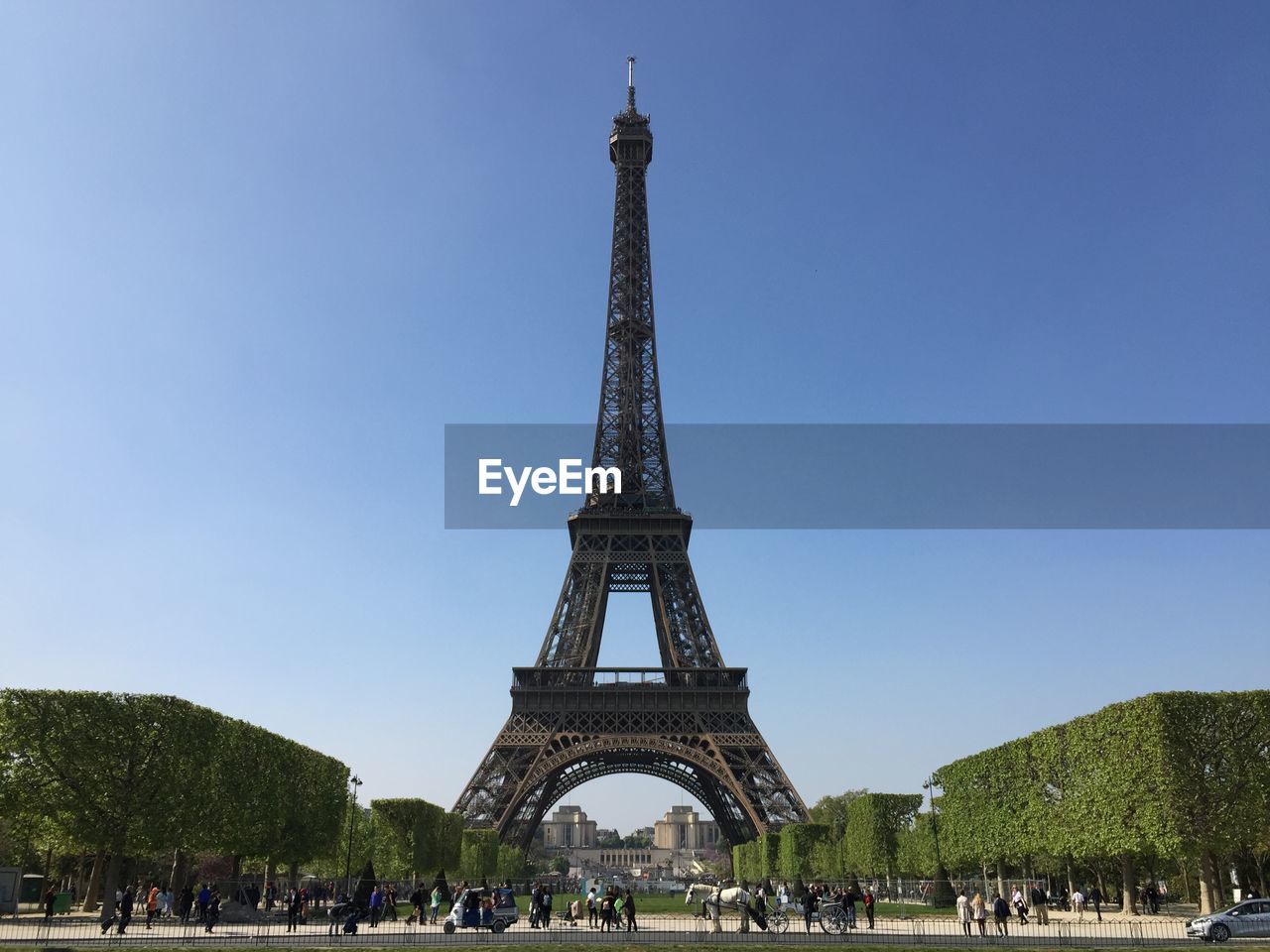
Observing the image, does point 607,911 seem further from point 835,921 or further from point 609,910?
point 835,921

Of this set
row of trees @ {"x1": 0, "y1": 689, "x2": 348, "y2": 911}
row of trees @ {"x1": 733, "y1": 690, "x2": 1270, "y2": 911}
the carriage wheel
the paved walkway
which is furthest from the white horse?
row of trees @ {"x1": 0, "y1": 689, "x2": 348, "y2": 911}

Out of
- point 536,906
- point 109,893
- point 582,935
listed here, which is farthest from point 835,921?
point 109,893

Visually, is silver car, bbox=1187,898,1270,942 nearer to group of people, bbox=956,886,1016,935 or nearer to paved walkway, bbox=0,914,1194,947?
paved walkway, bbox=0,914,1194,947

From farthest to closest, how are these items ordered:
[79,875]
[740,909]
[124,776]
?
[79,875] → [124,776] → [740,909]

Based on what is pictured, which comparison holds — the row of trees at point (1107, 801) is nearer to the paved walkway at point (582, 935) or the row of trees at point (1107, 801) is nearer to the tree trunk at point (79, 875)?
the paved walkway at point (582, 935)

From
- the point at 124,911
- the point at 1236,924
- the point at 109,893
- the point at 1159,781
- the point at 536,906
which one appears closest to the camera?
the point at 1236,924

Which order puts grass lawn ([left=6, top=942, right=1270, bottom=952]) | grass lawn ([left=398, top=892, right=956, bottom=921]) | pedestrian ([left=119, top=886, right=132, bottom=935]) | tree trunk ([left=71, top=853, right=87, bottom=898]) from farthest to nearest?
tree trunk ([left=71, top=853, right=87, bottom=898]) < grass lawn ([left=398, top=892, right=956, bottom=921]) < pedestrian ([left=119, top=886, right=132, bottom=935]) < grass lawn ([left=6, top=942, right=1270, bottom=952])
